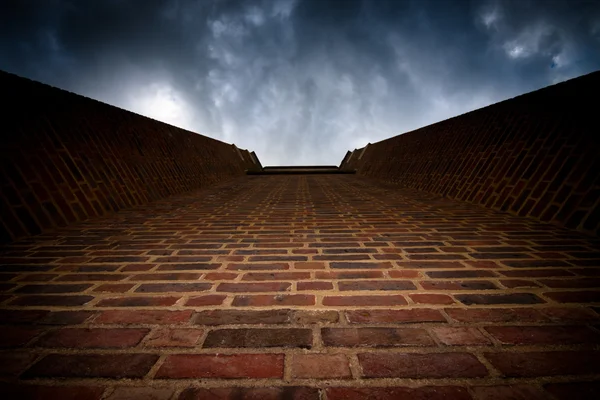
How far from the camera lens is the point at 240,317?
3.46ft

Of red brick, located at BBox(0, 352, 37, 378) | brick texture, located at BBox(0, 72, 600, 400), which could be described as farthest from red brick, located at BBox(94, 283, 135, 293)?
red brick, located at BBox(0, 352, 37, 378)

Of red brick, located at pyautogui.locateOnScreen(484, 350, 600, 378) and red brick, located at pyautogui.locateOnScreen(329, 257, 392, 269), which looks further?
red brick, located at pyautogui.locateOnScreen(329, 257, 392, 269)

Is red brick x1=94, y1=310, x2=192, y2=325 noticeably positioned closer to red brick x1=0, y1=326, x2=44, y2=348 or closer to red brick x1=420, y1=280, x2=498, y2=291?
red brick x1=0, y1=326, x2=44, y2=348

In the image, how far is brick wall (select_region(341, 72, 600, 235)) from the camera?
7.68 feet

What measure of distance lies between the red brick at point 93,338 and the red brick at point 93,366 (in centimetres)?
5

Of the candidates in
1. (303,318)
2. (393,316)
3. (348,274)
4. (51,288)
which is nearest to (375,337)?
(393,316)

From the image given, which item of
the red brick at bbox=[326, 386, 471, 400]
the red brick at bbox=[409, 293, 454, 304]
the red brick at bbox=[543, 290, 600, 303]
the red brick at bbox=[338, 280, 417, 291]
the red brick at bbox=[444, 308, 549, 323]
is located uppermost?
the red brick at bbox=[543, 290, 600, 303]

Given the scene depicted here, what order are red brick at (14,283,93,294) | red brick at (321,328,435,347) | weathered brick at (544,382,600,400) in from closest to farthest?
weathered brick at (544,382,600,400)
red brick at (321,328,435,347)
red brick at (14,283,93,294)

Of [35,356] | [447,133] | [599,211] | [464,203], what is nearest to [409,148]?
[447,133]

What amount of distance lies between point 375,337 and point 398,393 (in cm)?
22

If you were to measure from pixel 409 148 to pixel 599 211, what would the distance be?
4.67 metres

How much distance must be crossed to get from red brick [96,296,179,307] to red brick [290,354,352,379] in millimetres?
650

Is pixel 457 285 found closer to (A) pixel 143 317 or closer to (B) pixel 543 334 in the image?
(B) pixel 543 334

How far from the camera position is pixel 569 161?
98.9 inches
